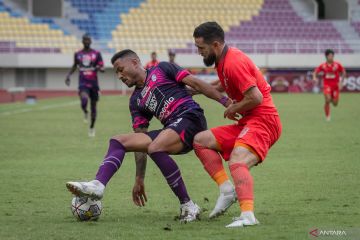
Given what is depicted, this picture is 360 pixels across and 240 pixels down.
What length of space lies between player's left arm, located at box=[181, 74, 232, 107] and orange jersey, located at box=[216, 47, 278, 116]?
0.39ft

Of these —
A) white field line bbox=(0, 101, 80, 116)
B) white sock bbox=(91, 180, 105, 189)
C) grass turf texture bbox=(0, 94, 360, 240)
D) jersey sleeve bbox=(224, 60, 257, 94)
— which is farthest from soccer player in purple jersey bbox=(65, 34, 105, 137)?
jersey sleeve bbox=(224, 60, 257, 94)

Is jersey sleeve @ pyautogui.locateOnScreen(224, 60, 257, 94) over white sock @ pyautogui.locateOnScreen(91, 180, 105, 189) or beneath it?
over

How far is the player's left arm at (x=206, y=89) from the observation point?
27.9 ft

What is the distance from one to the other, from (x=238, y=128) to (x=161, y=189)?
2910 mm

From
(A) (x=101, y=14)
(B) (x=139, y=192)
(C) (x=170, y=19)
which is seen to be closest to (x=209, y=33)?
(B) (x=139, y=192)

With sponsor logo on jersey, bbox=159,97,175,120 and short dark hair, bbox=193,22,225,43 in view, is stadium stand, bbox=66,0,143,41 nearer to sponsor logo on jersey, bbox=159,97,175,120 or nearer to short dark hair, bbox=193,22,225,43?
sponsor logo on jersey, bbox=159,97,175,120

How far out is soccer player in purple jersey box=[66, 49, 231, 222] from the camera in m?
8.66

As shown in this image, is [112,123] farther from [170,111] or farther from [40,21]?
[40,21]

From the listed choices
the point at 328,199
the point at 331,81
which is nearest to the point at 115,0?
the point at 331,81

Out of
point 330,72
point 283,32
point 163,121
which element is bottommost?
point 283,32

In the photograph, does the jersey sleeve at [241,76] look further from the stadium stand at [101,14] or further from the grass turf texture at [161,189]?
the stadium stand at [101,14]

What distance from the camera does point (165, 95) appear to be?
8922 mm

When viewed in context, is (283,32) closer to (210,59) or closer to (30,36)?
(30,36)

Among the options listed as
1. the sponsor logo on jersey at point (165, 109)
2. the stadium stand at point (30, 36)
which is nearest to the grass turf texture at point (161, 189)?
the sponsor logo on jersey at point (165, 109)
